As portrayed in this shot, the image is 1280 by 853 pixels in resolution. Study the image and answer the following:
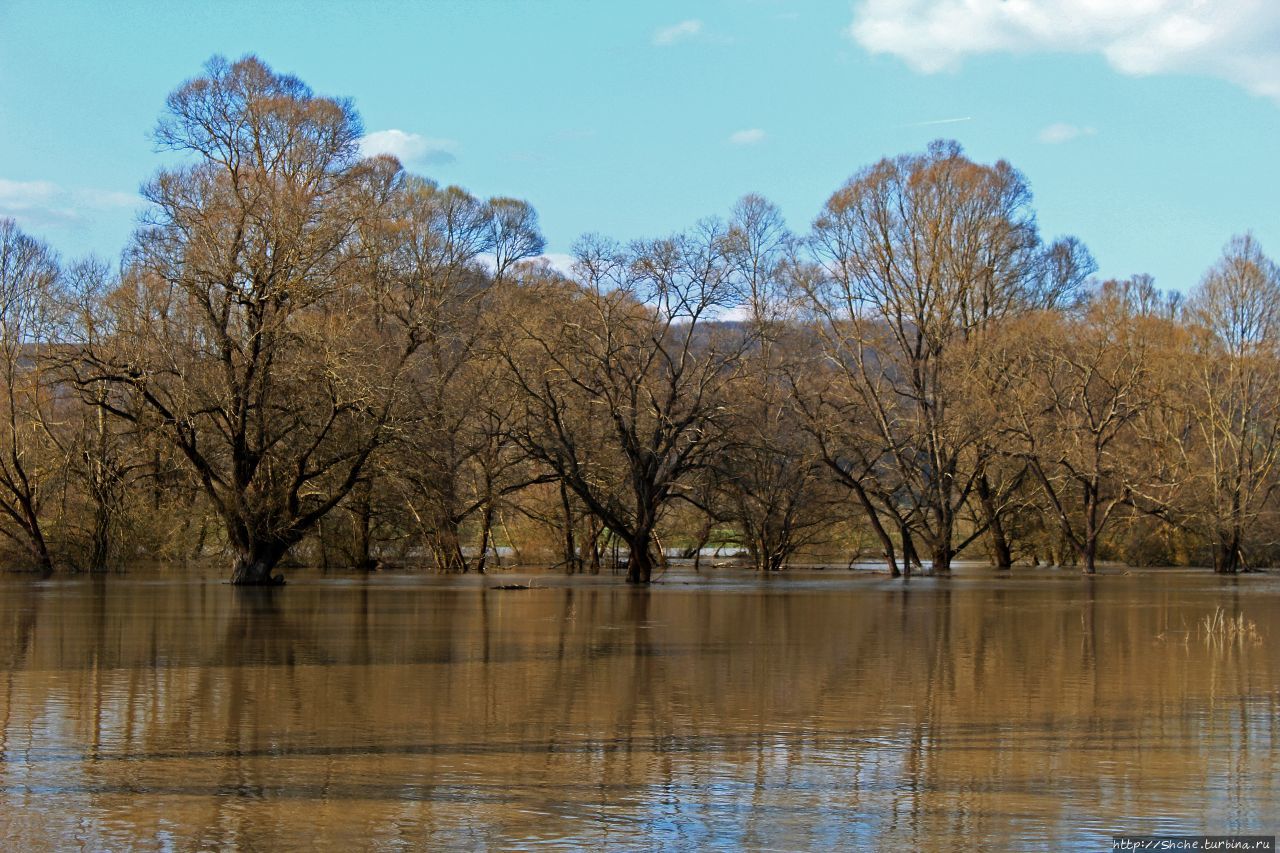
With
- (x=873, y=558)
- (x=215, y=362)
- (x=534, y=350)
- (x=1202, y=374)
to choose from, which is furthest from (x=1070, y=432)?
(x=215, y=362)

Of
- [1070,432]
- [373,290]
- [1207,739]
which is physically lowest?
[1207,739]

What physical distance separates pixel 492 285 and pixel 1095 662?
127 feet

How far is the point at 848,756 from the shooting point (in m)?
10.3

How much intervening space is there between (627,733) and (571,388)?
1213 inches

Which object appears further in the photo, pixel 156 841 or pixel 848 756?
pixel 848 756

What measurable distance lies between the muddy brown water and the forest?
12.8 m

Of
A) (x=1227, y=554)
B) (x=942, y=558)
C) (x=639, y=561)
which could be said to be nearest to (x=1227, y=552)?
(x=1227, y=554)

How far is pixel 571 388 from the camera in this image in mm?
41812

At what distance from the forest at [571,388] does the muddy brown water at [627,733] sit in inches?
504

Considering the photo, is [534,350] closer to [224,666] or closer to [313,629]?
[313,629]

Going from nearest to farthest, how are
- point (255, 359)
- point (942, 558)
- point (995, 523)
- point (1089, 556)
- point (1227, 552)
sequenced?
point (255, 359), point (1089, 556), point (942, 558), point (1227, 552), point (995, 523)

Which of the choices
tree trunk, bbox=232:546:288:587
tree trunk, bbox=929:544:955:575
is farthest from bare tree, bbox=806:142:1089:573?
tree trunk, bbox=232:546:288:587

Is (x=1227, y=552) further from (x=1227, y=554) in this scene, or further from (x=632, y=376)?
(x=632, y=376)

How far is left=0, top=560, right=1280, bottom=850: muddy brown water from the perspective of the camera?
26.7ft
